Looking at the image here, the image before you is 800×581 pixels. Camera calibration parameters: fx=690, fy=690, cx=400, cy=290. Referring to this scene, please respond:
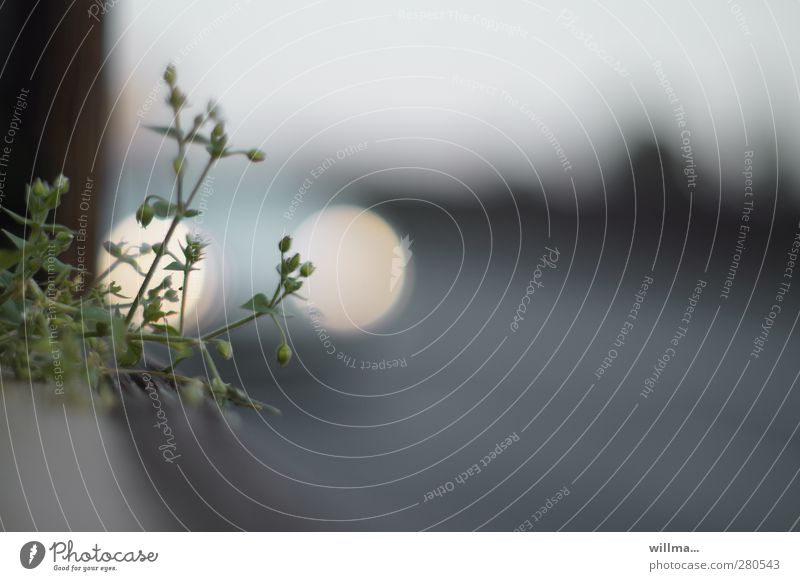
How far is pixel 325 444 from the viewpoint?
493mm

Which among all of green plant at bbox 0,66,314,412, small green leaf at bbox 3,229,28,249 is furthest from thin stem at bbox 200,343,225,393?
small green leaf at bbox 3,229,28,249

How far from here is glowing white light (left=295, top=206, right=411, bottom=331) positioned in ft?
→ 1.58

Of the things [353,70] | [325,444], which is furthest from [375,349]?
[353,70]

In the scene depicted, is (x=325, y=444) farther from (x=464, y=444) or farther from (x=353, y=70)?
(x=353, y=70)

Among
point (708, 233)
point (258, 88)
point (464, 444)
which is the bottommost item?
point (464, 444)

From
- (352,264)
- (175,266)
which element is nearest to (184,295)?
(175,266)

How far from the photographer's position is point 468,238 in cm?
51

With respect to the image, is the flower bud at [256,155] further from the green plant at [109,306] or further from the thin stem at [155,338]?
the thin stem at [155,338]

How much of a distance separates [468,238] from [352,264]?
0.30ft

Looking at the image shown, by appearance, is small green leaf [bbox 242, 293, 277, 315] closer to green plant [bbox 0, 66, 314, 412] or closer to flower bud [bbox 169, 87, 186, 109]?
green plant [bbox 0, 66, 314, 412]

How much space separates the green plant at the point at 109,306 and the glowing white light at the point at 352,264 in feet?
0.11

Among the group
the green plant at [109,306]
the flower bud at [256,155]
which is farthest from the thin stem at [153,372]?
the flower bud at [256,155]

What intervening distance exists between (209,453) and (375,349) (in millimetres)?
134

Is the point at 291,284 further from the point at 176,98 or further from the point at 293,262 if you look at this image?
the point at 176,98
